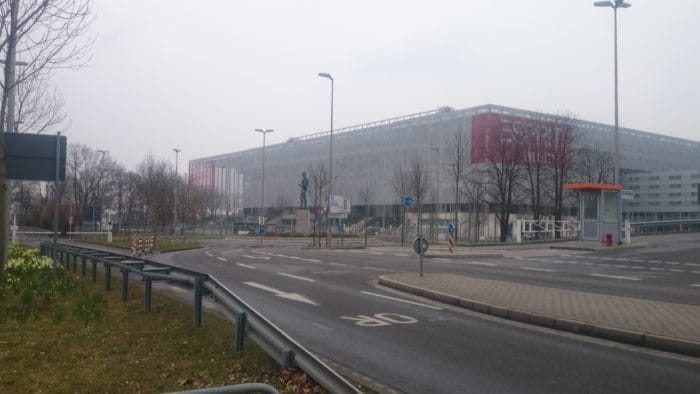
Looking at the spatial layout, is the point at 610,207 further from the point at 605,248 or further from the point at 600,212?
the point at 605,248

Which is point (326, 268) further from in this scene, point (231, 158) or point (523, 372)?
point (231, 158)

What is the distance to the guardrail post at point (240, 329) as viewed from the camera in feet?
21.8

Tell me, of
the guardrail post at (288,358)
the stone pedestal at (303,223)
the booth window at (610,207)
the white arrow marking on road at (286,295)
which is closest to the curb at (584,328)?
the white arrow marking on road at (286,295)

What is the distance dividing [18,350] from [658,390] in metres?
7.11

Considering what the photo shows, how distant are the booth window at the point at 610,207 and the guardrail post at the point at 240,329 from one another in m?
28.3

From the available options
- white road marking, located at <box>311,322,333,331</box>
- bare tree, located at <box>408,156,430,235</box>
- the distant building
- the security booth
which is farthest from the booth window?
the distant building

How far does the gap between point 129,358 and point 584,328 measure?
6666mm

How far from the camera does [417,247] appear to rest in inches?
643

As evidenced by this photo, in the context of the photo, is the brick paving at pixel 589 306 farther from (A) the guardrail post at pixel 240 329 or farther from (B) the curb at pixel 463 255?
(B) the curb at pixel 463 255

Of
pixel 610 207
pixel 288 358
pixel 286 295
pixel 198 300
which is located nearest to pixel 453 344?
pixel 288 358

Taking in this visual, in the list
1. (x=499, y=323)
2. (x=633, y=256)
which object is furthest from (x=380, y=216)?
(x=499, y=323)

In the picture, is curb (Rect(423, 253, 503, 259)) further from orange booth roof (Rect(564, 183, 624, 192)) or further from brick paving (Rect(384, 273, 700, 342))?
brick paving (Rect(384, 273, 700, 342))

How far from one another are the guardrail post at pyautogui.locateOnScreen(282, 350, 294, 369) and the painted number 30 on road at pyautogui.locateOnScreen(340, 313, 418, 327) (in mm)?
3954

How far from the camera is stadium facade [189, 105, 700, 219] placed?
7444 cm
